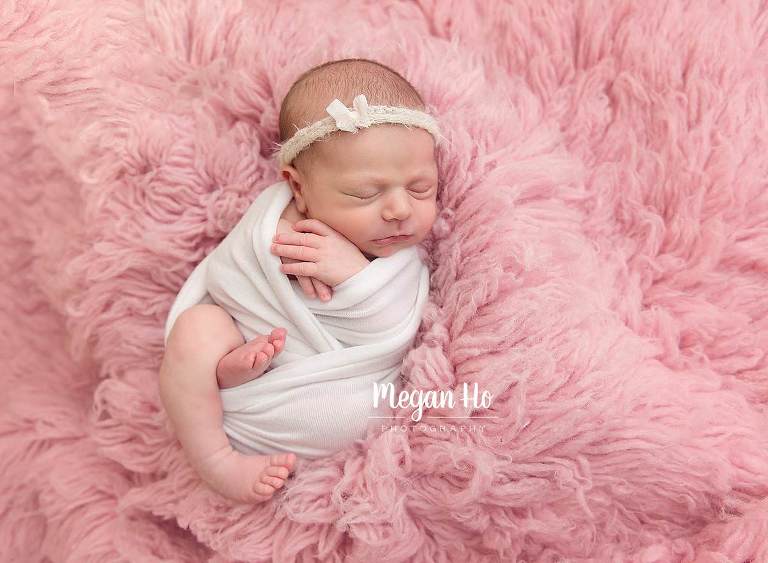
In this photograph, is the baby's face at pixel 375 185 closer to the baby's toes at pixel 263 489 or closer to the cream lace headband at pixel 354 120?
the cream lace headband at pixel 354 120

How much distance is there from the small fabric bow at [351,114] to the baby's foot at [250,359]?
0.31 metres

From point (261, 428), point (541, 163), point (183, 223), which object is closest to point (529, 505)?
point (261, 428)

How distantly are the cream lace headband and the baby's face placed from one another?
0.04ft

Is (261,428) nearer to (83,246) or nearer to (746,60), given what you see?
(83,246)

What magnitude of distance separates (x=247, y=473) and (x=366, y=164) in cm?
49

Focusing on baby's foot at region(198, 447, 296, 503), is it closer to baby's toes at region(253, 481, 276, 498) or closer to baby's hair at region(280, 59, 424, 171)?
baby's toes at region(253, 481, 276, 498)

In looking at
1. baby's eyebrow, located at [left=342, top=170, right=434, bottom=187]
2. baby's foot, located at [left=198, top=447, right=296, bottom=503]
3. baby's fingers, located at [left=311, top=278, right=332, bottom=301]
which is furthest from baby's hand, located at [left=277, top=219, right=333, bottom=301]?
baby's foot, located at [left=198, top=447, right=296, bottom=503]

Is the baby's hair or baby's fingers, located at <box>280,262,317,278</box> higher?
the baby's hair

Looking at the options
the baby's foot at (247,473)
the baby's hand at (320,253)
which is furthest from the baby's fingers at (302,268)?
the baby's foot at (247,473)

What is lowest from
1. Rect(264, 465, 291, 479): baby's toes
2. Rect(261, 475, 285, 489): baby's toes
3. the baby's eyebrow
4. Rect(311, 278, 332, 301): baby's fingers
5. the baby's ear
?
Rect(261, 475, 285, 489): baby's toes

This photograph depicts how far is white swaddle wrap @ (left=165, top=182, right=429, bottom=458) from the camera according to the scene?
1058mm

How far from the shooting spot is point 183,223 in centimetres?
119

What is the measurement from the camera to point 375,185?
1.04 m

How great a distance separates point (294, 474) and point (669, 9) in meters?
1.00
